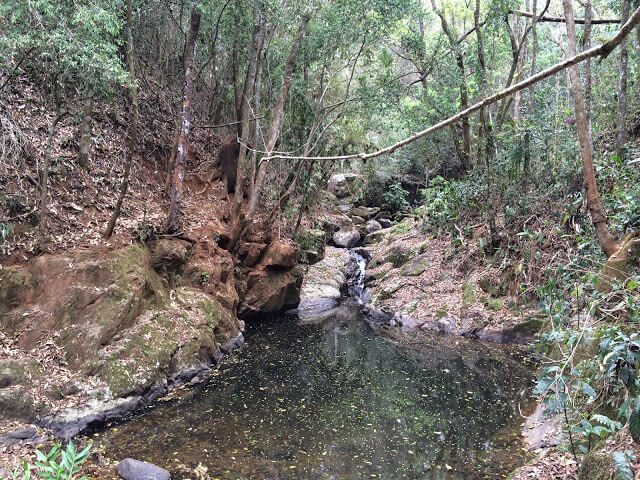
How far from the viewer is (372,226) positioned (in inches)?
893

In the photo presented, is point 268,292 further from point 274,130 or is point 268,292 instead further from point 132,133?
point 132,133

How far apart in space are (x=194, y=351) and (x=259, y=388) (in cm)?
145

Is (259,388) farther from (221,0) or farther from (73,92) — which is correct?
(221,0)

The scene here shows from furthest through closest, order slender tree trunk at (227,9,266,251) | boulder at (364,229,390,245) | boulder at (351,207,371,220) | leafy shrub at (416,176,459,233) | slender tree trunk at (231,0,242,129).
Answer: boulder at (351,207,371,220), boulder at (364,229,390,245), leafy shrub at (416,176,459,233), slender tree trunk at (231,0,242,129), slender tree trunk at (227,9,266,251)

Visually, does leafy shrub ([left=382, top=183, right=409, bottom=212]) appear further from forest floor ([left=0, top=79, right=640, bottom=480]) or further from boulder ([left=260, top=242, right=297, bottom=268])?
boulder ([left=260, top=242, right=297, bottom=268])

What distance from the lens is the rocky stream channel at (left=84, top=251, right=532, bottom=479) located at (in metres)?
5.14

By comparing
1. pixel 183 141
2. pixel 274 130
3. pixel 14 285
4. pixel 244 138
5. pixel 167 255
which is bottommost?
pixel 14 285

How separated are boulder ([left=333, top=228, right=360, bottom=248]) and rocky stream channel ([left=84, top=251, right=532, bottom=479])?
33.5ft

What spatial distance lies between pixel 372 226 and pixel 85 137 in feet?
53.2

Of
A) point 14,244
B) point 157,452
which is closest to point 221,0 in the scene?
point 14,244

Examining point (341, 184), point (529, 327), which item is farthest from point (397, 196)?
point (529, 327)

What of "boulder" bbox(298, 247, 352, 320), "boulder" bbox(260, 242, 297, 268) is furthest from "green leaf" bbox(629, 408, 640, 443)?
"boulder" bbox(298, 247, 352, 320)

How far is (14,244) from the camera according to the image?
670 cm

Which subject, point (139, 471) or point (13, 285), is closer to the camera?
point (139, 471)
